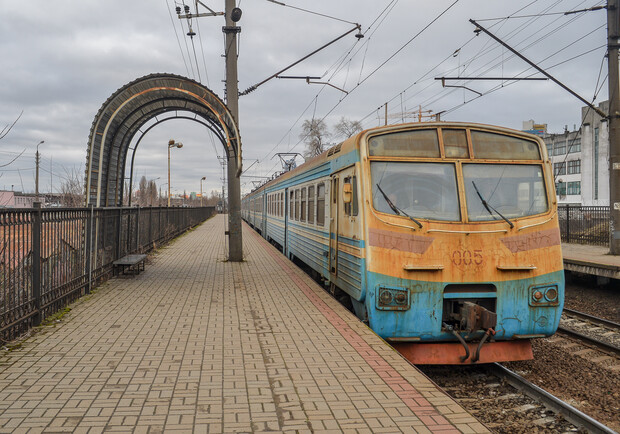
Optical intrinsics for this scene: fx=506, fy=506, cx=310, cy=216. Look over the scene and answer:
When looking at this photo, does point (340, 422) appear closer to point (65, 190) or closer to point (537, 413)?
point (537, 413)

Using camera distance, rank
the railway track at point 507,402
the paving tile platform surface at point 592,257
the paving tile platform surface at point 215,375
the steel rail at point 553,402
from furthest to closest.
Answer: the paving tile platform surface at point 592,257, the railway track at point 507,402, the steel rail at point 553,402, the paving tile platform surface at point 215,375

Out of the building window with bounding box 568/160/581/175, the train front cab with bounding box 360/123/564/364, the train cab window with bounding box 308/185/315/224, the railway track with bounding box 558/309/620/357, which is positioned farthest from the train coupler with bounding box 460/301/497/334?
the building window with bounding box 568/160/581/175

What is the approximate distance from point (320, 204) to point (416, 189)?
3.51m

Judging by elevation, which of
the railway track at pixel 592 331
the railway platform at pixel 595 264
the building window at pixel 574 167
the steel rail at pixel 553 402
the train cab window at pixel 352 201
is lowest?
the railway track at pixel 592 331

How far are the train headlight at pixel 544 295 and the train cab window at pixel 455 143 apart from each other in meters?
1.89

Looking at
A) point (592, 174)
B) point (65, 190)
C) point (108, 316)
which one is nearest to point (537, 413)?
point (108, 316)

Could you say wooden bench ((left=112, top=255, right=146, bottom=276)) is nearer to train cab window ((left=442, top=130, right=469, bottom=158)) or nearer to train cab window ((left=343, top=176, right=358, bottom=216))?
train cab window ((left=343, top=176, right=358, bottom=216))

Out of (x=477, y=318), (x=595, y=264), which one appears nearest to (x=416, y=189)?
(x=477, y=318)

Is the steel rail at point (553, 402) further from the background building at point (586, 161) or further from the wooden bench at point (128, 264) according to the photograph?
the background building at point (586, 161)

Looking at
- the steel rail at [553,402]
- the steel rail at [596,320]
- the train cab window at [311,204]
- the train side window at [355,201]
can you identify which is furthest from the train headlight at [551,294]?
the train cab window at [311,204]

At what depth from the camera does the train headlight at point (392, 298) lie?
6000 millimetres

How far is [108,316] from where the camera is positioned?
7586 mm

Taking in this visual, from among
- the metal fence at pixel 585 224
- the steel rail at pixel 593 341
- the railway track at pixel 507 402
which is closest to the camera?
the railway track at pixel 507 402

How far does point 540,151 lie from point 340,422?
479 centimetres
